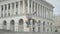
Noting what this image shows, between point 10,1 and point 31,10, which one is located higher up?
point 10,1

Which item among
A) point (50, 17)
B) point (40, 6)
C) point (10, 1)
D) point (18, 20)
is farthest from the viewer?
point (50, 17)

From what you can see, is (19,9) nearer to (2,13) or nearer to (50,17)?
(2,13)

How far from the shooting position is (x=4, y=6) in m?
63.9

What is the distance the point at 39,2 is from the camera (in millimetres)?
63906

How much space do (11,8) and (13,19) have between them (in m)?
5.46

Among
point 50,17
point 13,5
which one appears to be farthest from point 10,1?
point 50,17

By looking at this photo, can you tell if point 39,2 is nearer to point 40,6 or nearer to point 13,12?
point 40,6

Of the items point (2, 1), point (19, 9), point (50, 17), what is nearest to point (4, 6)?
point (2, 1)

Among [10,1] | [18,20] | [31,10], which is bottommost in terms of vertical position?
[18,20]

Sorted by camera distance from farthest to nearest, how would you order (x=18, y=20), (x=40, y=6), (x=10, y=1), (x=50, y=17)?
(x=50, y=17), (x=40, y=6), (x=10, y=1), (x=18, y=20)

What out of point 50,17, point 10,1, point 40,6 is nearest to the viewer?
point 10,1

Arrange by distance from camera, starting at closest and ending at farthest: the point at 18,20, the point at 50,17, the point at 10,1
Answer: the point at 18,20, the point at 10,1, the point at 50,17

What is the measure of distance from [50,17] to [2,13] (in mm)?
25510

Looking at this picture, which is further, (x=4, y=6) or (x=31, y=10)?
(x=4, y=6)
